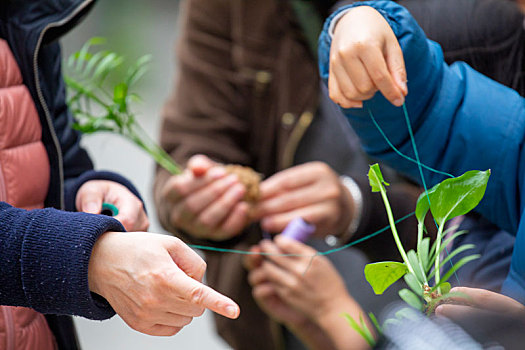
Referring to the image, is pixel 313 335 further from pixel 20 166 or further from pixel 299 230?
pixel 20 166

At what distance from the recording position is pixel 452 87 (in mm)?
575

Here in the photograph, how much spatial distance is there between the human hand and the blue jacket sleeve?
17.2 inches

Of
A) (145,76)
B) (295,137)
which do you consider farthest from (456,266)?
(145,76)

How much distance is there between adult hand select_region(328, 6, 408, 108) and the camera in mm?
503

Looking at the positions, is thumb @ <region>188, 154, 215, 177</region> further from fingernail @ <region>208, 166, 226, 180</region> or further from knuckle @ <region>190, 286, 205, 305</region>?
knuckle @ <region>190, 286, 205, 305</region>

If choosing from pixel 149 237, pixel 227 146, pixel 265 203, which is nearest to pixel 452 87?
pixel 149 237

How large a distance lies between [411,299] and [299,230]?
0.45 m

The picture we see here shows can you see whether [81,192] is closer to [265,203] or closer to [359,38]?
[359,38]

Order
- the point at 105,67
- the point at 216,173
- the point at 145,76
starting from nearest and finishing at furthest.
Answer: the point at 105,67, the point at 216,173, the point at 145,76

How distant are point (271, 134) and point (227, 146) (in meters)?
0.10

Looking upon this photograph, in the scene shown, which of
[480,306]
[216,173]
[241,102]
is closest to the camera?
[480,306]

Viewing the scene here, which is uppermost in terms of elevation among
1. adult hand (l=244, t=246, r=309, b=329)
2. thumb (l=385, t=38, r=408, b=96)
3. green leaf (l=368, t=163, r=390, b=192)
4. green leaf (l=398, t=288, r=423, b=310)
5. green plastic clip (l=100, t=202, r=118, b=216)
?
thumb (l=385, t=38, r=408, b=96)

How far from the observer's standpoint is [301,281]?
88 centimetres

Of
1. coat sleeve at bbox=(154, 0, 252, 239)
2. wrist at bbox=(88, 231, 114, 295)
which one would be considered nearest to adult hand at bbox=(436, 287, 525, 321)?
wrist at bbox=(88, 231, 114, 295)
